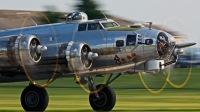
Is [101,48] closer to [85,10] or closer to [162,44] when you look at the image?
[162,44]

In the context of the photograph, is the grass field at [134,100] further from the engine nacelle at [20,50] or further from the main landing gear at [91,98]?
the engine nacelle at [20,50]

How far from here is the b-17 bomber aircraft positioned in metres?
22.6

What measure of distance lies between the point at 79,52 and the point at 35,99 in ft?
9.10

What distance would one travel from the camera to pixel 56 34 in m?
24.1

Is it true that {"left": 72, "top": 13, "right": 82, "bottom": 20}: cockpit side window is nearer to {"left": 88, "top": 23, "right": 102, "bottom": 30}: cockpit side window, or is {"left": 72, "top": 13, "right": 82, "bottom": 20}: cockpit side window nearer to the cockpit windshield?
{"left": 88, "top": 23, "right": 102, "bottom": 30}: cockpit side window

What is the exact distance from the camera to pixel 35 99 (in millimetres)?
23656

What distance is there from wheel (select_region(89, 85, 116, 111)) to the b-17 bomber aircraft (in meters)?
0.13

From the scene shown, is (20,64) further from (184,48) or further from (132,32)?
(184,48)

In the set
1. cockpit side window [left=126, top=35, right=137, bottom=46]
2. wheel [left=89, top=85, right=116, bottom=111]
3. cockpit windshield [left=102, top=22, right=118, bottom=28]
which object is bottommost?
wheel [left=89, top=85, right=116, bottom=111]

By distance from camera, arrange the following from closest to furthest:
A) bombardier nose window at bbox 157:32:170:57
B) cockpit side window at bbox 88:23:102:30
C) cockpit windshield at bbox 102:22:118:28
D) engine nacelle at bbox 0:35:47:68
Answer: engine nacelle at bbox 0:35:47:68 < bombardier nose window at bbox 157:32:170:57 < cockpit side window at bbox 88:23:102:30 < cockpit windshield at bbox 102:22:118:28

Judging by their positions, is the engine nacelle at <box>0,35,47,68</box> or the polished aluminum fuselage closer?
the engine nacelle at <box>0,35,47,68</box>

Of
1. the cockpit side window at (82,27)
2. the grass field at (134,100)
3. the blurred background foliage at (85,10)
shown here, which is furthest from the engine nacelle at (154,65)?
the blurred background foliage at (85,10)

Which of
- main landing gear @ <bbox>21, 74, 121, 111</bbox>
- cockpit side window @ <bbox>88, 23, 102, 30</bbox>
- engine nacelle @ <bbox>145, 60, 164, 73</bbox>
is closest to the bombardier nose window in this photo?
engine nacelle @ <bbox>145, 60, 164, 73</bbox>

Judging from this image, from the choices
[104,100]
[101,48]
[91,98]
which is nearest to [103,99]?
[104,100]
